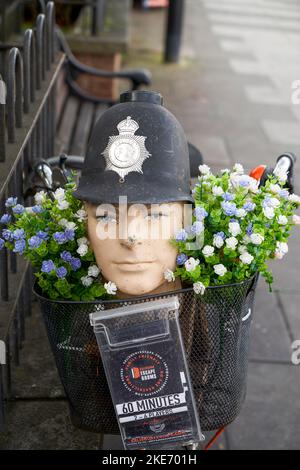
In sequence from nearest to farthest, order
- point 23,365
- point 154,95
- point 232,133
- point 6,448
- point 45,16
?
point 154,95
point 6,448
point 23,365
point 45,16
point 232,133

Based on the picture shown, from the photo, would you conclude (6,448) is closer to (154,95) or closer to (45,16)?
(154,95)

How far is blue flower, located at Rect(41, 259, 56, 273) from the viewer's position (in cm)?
215

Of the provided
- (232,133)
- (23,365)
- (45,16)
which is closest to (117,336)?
(23,365)

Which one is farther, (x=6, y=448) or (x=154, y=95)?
(x=6, y=448)

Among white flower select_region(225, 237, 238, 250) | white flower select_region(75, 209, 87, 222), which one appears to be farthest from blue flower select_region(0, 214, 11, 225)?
white flower select_region(225, 237, 238, 250)

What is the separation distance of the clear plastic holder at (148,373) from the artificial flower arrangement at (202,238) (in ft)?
0.55

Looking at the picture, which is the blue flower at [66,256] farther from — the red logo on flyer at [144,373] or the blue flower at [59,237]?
the red logo on flyer at [144,373]

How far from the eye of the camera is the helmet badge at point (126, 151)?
2.06 m

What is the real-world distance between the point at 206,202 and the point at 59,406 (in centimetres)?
130

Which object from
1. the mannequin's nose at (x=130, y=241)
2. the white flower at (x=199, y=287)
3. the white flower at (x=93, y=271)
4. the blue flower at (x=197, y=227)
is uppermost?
the blue flower at (x=197, y=227)

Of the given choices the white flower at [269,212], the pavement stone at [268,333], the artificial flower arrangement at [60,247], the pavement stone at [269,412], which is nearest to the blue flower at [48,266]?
the artificial flower arrangement at [60,247]

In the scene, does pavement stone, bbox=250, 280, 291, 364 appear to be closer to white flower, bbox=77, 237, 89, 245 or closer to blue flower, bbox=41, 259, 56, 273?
white flower, bbox=77, 237, 89, 245

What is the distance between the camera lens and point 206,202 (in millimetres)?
2270

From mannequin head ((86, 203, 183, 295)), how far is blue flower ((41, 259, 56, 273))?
160 mm
